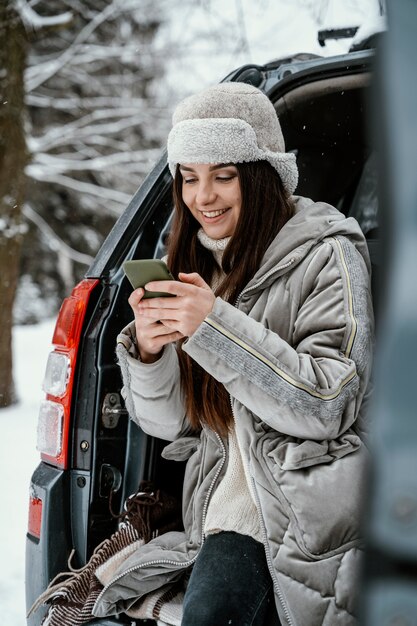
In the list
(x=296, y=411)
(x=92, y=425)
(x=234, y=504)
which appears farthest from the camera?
(x=92, y=425)

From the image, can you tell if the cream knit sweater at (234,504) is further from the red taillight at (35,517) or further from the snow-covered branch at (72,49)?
the snow-covered branch at (72,49)

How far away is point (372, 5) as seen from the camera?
121 inches

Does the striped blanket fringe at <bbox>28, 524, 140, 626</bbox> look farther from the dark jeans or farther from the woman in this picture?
the dark jeans

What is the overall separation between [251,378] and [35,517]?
942 millimetres

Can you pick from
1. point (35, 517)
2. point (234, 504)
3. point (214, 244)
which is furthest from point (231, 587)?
point (214, 244)

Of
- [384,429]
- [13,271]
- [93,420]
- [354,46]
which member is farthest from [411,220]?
[13,271]

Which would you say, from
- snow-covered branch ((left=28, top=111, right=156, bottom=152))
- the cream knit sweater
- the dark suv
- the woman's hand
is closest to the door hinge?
the dark suv

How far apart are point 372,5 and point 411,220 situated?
8.33ft

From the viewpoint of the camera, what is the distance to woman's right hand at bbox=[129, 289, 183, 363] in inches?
75.4

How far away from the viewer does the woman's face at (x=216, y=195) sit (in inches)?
83.9

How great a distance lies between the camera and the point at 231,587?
1.82m

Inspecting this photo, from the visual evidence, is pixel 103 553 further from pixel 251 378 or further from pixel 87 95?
pixel 87 95

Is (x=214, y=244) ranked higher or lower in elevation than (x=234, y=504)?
higher

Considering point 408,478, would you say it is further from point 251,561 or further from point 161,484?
point 161,484
